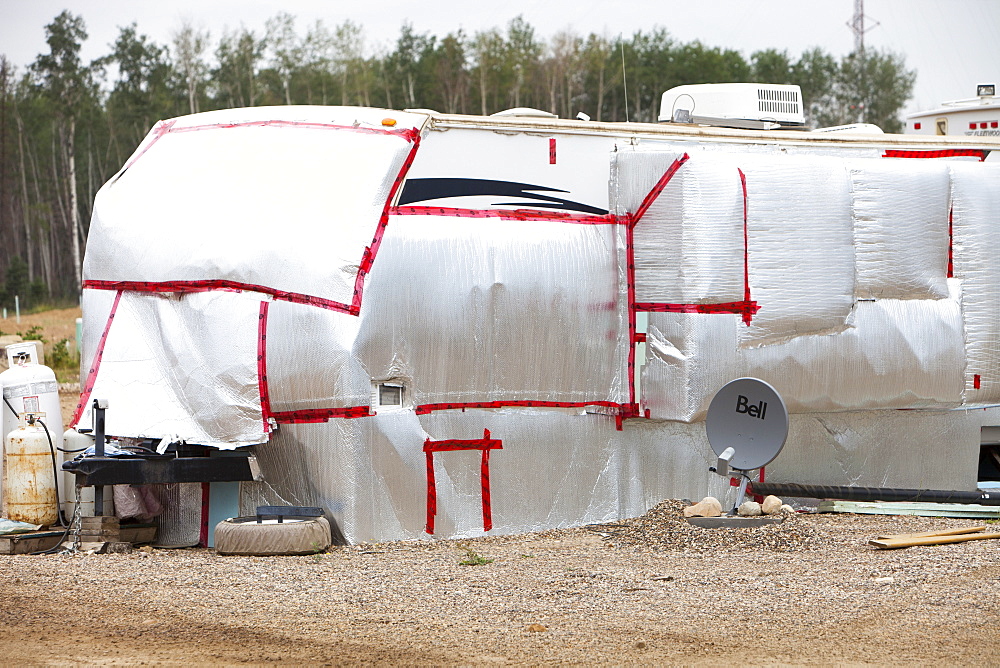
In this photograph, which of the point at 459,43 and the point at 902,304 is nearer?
the point at 902,304

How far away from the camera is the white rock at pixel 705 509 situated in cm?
951

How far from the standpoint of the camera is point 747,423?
30.7 ft

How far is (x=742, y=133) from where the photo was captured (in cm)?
1055

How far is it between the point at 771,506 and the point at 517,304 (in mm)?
A: 2641

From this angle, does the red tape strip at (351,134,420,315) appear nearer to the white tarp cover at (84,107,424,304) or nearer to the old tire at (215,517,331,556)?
the white tarp cover at (84,107,424,304)

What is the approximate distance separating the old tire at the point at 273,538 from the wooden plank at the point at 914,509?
14.5 ft

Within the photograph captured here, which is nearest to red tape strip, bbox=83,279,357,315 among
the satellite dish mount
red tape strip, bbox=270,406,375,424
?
red tape strip, bbox=270,406,375,424

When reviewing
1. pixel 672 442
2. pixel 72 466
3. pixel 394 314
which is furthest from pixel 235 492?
pixel 672 442

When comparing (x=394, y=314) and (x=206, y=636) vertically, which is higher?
(x=394, y=314)

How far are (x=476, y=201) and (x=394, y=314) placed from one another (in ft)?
3.92

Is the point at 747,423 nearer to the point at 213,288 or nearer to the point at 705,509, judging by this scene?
the point at 705,509

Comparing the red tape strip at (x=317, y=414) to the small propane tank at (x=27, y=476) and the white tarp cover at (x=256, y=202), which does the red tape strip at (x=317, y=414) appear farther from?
the small propane tank at (x=27, y=476)

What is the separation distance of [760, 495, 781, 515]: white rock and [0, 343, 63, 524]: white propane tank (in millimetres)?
5643

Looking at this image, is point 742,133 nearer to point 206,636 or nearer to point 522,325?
point 522,325
